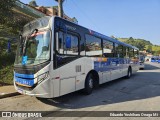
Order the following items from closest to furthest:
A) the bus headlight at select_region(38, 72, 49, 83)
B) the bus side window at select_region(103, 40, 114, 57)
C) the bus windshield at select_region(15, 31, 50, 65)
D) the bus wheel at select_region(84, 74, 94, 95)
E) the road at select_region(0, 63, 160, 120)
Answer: the bus headlight at select_region(38, 72, 49, 83) → the bus windshield at select_region(15, 31, 50, 65) → the road at select_region(0, 63, 160, 120) → the bus wheel at select_region(84, 74, 94, 95) → the bus side window at select_region(103, 40, 114, 57)

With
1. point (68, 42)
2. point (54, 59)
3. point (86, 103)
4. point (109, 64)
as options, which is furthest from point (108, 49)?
point (54, 59)

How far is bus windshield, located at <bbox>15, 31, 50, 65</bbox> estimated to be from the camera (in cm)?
653

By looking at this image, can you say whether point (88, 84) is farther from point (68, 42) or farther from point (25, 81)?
point (25, 81)

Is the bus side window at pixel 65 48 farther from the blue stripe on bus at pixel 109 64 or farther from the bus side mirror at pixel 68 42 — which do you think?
the blue stripe on bus at pixel 109 64

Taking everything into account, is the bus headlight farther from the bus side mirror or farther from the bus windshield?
the bus side mirror

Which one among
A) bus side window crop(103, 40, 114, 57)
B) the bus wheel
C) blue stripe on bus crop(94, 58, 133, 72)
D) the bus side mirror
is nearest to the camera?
the bus side mirror

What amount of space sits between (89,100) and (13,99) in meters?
3.11

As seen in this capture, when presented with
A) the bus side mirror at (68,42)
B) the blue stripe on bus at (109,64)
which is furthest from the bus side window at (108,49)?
the bus side mirror at (68,42)

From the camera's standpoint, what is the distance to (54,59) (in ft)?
21.5

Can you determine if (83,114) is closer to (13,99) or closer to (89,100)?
(89,100)

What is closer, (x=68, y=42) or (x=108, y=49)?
(x=68, y=42)

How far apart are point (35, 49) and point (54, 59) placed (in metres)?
0.79

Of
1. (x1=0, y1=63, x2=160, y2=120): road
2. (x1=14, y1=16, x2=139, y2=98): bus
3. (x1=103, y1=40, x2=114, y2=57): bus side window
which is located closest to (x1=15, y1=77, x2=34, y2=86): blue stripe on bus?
(x1=14, y1=16, x2=139, y2=98): bus

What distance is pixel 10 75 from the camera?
39.3 ft
